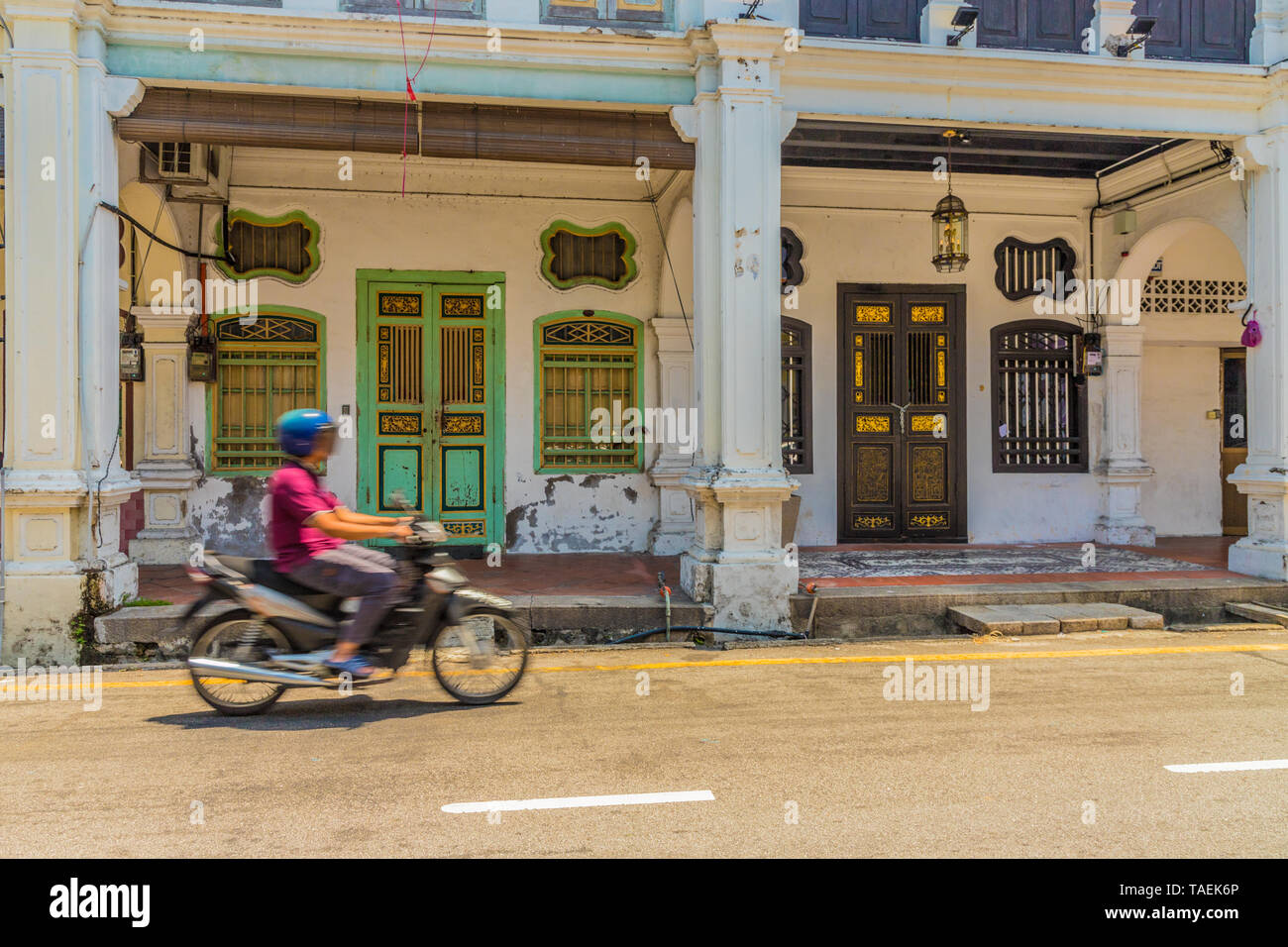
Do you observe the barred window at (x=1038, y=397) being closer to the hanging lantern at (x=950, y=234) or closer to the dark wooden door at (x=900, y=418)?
the dark wooden door at (x=900, y=418)

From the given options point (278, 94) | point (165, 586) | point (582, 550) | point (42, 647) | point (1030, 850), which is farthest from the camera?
point (582, 550)

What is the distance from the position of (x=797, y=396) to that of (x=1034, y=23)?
460cm

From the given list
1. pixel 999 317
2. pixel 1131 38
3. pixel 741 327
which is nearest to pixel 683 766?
pixel 741 327

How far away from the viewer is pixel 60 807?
13.3 feet

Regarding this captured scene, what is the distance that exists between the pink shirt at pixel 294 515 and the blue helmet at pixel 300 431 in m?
0.11

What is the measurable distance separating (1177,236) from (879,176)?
11.9ft

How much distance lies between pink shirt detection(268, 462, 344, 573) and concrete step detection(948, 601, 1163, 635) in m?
5.32

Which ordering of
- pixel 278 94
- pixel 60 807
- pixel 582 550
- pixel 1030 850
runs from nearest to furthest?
pixel 1030 850
pixel 60 807
pixel 278 94
pixel 582 550

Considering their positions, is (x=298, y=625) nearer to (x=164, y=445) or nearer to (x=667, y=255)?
(x=164, y=445)

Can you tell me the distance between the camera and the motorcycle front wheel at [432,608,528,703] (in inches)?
223

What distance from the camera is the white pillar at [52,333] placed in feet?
23.4

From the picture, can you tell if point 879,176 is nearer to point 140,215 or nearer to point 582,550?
point 582,550

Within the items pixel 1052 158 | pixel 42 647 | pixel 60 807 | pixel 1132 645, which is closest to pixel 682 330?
pixel 1052 158

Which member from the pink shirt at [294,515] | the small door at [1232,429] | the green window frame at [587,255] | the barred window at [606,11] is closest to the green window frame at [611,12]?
the barred window at [606,11]
